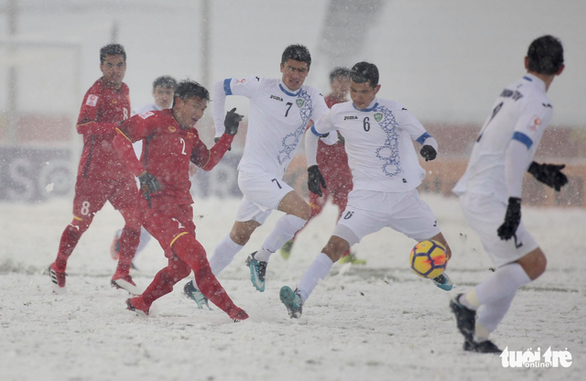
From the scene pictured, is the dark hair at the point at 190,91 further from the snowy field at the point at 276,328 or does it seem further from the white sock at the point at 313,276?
the snowy field at the point at 276,328

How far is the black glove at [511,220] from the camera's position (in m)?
2.97

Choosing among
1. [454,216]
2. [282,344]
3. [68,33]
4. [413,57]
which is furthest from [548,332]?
[68,33]

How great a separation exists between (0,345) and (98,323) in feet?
2.34

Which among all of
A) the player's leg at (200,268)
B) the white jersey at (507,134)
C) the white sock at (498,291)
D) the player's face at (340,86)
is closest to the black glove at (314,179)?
the player's leg at (200,268)

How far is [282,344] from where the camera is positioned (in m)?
3.34

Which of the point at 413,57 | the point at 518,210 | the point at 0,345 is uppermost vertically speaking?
the point at 413,57

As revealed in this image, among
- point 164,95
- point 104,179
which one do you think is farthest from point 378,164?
point 164,95

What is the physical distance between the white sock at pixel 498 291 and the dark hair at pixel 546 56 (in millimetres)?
979

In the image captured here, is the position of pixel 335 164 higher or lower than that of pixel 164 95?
lower

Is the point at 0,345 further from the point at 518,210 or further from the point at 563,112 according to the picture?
the point at 563,112

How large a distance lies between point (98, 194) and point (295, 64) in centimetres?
189

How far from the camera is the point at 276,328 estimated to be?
3.77 m

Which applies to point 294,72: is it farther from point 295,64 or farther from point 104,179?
point 104,179

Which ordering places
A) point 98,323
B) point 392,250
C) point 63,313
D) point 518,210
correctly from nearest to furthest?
point 518,210 < point 98,323 < point 63,313 < point 392,250
